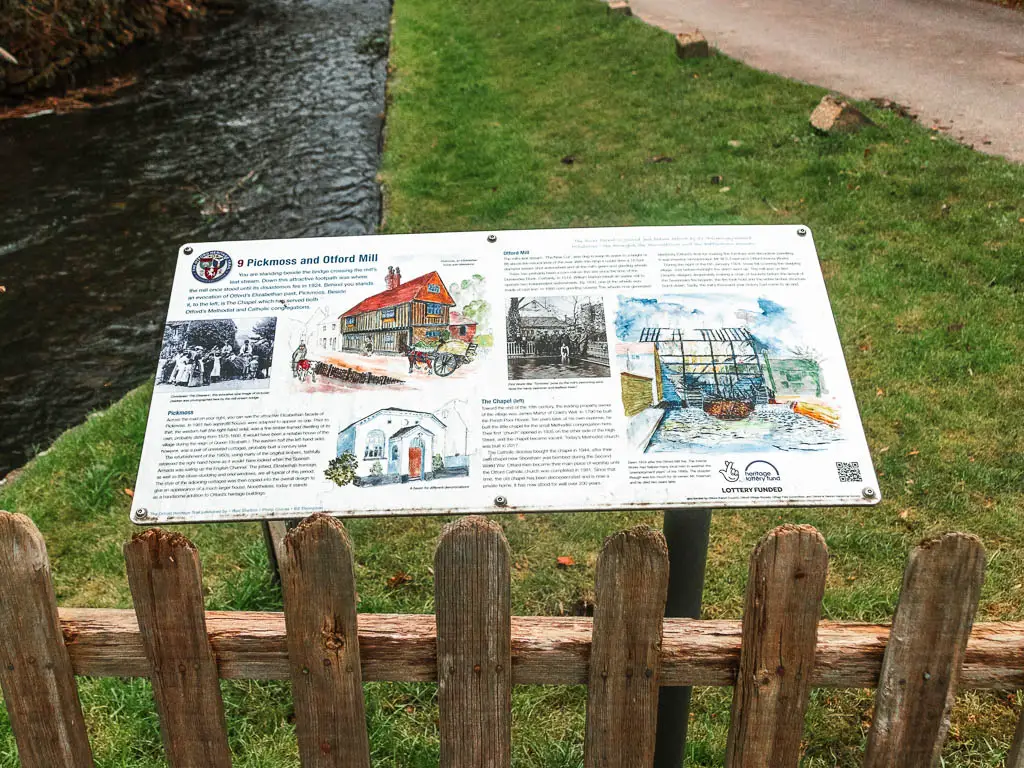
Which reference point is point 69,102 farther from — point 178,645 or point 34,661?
point 178,645

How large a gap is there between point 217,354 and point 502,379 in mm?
757

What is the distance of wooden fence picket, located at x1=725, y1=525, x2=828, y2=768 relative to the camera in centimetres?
175

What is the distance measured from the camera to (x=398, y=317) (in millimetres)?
2389


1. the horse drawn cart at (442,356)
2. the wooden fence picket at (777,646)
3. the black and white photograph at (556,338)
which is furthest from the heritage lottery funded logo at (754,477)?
the horse drawn cart at (442,356)

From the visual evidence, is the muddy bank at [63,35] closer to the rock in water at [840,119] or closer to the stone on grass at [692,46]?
the stone on grass at [692,46]

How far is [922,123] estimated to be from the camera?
7.15 m

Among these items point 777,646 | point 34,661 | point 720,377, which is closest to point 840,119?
point 720,377

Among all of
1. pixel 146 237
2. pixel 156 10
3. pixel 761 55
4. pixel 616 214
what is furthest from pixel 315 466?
pixel 156 10

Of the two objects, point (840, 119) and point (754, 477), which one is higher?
point (754, 477)

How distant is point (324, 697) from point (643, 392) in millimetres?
1029

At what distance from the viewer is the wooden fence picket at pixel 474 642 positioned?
5.85ft

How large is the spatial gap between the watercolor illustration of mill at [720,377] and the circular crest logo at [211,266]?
1117mm

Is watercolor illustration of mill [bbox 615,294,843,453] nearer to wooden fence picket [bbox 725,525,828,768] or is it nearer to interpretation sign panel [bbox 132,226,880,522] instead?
interpretation sign panel [bbox 132,226,880,522]

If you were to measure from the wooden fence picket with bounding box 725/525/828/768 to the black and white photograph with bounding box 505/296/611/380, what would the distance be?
68cm
